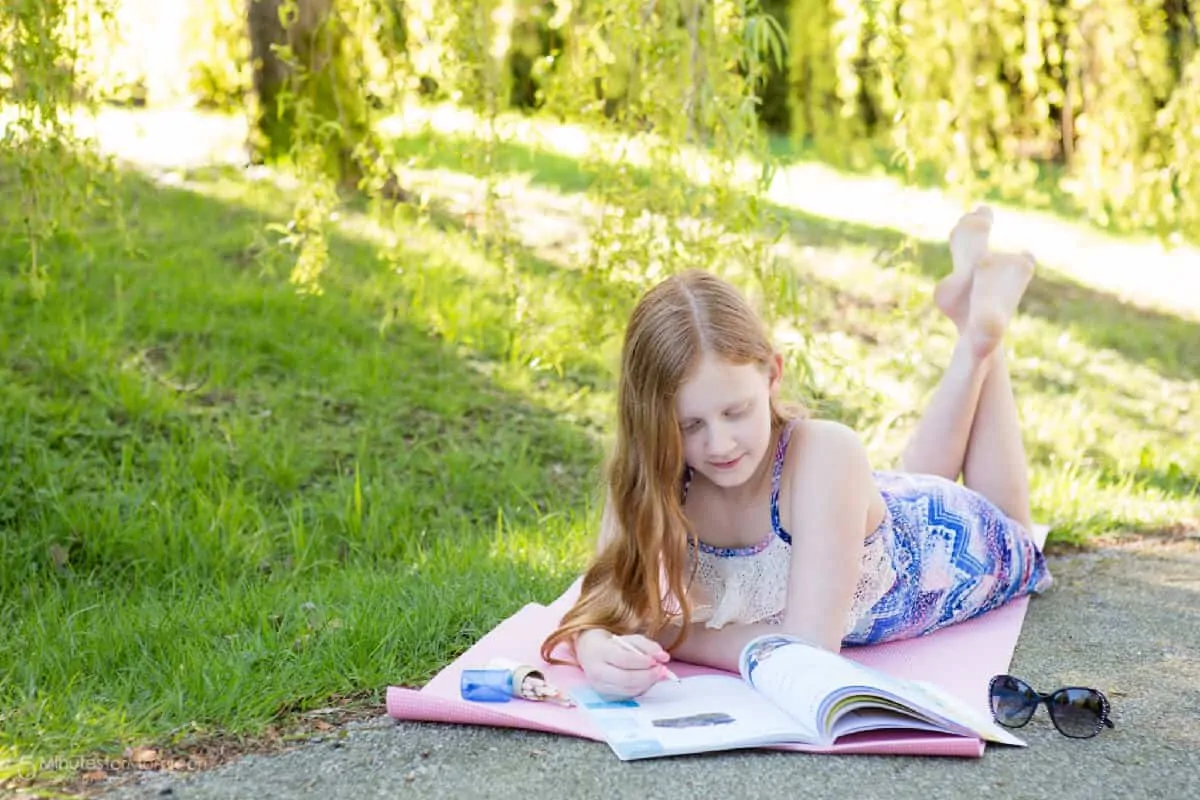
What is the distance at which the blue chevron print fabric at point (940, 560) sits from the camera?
288cm

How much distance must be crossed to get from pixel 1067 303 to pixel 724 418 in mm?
5122

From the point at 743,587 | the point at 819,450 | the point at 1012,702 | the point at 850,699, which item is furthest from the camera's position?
the point at 743,587

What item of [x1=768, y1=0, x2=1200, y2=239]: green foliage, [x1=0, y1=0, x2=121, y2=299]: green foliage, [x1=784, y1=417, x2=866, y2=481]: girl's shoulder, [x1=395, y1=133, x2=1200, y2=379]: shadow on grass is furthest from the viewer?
[x1=395, y1=133, x2=1200, y2=379]: shadow on grass

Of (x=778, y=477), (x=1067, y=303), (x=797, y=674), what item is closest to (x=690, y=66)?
(x=778, y=477)

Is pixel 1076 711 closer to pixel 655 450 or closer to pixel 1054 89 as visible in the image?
pixel 655 450

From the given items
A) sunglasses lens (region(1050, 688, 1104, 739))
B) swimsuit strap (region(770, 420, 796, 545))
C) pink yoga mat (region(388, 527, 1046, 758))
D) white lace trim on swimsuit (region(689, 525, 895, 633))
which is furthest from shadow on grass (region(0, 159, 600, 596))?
sunglasses lens (region(1050, 688, 1104, 739))

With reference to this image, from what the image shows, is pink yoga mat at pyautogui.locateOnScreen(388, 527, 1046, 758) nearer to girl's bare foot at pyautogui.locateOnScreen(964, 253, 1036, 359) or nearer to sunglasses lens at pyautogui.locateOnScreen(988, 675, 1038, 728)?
sunglasses lens at pyautogui.locateOnScreen(988, 675, 1038, 728)

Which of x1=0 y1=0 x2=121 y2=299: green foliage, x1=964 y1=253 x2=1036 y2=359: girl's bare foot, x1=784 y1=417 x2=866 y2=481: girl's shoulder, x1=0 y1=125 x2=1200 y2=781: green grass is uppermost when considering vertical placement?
x1=0 y1=0 x2=121 y2=299: green foliage

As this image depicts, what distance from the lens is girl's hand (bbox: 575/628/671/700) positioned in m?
2.39

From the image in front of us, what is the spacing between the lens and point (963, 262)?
352cm

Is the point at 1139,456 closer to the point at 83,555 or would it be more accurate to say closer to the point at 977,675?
the point at 977,675

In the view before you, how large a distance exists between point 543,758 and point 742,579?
2.11ft

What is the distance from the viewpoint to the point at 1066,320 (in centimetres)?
677

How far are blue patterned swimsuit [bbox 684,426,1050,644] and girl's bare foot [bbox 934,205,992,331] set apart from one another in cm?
48
